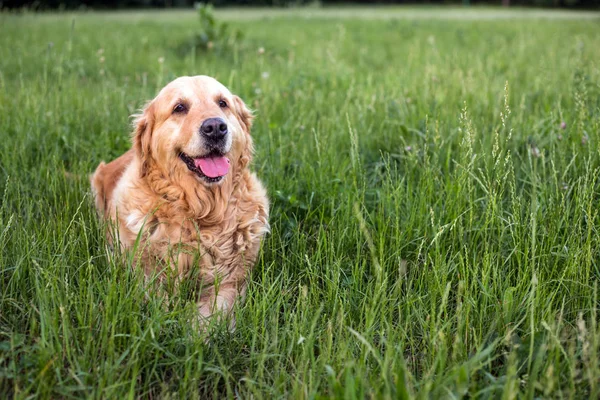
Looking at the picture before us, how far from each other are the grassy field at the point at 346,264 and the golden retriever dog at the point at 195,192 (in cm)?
16

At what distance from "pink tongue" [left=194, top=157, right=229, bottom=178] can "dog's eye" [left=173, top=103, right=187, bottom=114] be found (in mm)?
299

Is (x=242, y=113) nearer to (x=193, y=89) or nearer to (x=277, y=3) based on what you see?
(x=193, y=89)

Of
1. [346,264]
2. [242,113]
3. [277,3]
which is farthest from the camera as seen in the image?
[277,3]

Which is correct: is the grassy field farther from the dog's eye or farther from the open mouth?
the dog's eye

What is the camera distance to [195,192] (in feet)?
8.93

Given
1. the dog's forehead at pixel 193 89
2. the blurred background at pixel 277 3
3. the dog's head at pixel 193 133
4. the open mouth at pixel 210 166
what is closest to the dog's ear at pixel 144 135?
the dog's head at pixel 193 133

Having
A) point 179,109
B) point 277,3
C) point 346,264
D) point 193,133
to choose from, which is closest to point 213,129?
point 193,133

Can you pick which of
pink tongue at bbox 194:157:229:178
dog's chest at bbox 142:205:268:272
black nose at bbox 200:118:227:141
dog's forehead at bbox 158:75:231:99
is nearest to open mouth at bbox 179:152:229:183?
pink tongue at bbox 194:157:229:178

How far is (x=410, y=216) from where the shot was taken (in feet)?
8.35

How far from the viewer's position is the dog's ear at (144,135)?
9.32ft

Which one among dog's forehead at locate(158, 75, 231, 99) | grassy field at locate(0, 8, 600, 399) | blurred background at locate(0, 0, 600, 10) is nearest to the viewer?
grassy field at locate(0, 8, 600, 399)

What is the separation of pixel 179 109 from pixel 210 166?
0.38 m

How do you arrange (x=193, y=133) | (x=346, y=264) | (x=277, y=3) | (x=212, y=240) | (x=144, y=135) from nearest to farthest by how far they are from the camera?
1. (x=346, y=264)
2. (x=193, y=133)
3. (x=212, y=240)
4. (x=144, y=135)
5. (x=277, y=3)

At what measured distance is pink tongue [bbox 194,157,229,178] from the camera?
8.70ft
